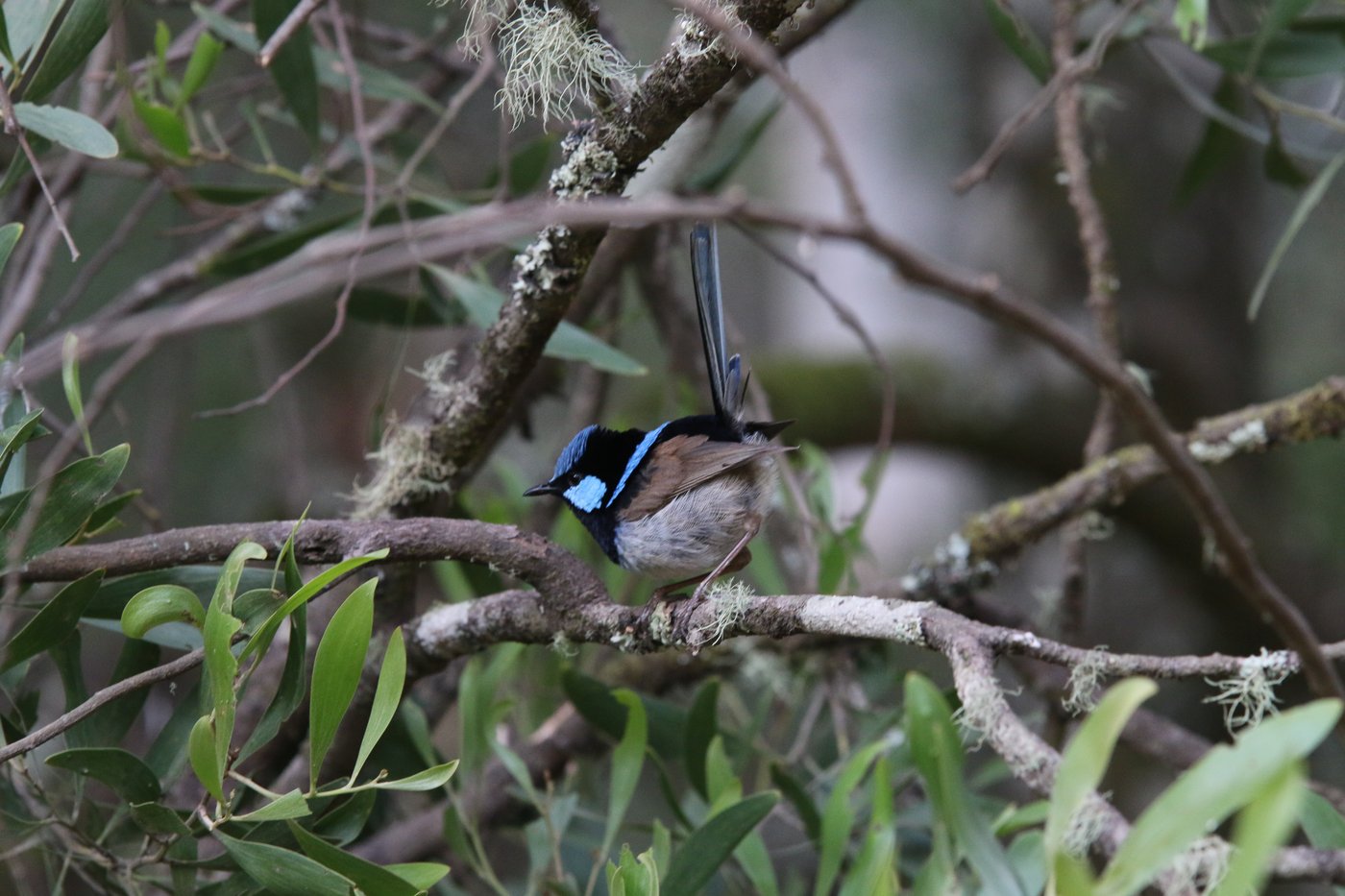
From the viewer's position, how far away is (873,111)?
5938mm

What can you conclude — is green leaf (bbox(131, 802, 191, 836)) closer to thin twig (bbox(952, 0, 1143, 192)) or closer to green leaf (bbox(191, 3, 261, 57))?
green leaf (bbox(191, 3, 261, 57))

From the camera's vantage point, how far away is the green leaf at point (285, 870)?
1.30 metres

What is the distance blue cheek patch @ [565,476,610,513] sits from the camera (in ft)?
7.81

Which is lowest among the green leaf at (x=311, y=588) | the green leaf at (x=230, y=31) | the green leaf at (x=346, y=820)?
the green leaf at (x=346, y=820)

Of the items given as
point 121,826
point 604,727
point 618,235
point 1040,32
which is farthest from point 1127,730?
point 1040,32

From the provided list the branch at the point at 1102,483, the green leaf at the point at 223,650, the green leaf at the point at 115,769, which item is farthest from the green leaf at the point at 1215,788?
the branch at the point at 1102,483

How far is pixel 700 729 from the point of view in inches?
83.4

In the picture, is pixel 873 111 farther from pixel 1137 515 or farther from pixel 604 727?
pixel 604 727

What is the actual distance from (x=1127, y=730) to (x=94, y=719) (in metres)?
2.01

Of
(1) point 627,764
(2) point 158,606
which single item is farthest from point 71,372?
(1) point 627,764

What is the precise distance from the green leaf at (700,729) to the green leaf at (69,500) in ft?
3.54

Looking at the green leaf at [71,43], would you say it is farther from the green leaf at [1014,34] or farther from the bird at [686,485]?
the green leaf at [1014,34]

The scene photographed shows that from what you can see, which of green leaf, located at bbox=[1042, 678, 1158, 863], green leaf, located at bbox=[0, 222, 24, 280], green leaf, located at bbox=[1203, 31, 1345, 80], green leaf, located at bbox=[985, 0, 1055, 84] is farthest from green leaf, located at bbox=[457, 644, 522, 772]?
green leaf, located at bbox=[1203, 31, 1345, 80]

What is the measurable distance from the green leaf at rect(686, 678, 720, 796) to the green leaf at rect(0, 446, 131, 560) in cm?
108
